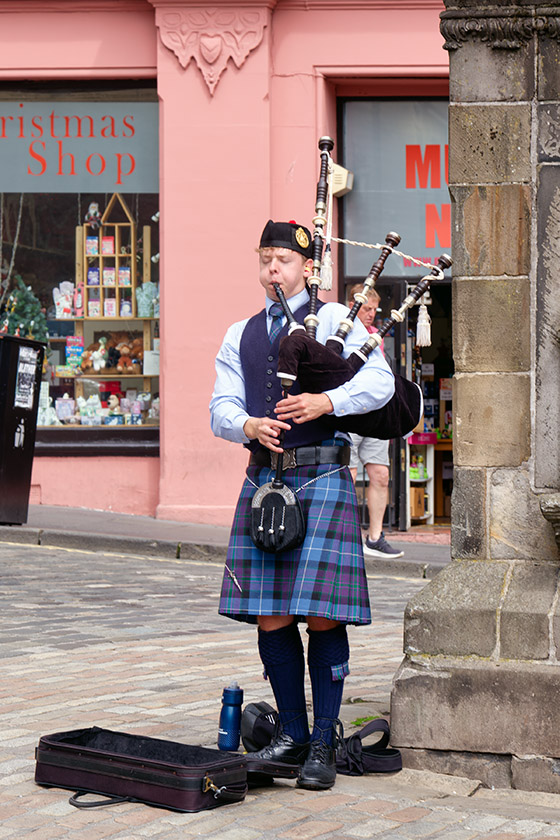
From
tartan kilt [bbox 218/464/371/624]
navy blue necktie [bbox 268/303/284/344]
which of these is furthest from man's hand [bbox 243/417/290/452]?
navy blue necktie [bbox 268/303/284/344]

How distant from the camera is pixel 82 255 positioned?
44.4ft

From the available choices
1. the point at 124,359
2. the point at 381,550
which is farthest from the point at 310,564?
the point at 124,359

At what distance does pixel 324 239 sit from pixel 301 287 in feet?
0.67

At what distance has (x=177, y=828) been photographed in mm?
3850

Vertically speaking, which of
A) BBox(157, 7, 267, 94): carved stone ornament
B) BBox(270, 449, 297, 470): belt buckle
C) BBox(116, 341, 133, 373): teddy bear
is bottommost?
BBox(270, 449, 297, 470): belt buckle

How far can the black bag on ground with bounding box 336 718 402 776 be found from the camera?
4.45 m

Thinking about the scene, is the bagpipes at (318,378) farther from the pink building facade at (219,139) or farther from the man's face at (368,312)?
the pink building facade at (219,139)

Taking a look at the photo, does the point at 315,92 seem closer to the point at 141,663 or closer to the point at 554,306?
the point at 141,663

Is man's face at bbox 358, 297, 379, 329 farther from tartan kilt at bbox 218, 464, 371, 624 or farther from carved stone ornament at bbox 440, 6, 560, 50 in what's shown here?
tartan kilt at bbox 218, 464, 371, 624

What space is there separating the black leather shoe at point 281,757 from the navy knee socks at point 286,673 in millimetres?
33

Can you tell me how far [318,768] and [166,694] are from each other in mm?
1619

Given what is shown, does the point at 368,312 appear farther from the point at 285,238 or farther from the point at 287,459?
the point at 287,459

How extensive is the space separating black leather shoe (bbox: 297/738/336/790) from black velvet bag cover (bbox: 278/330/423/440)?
1.03 metres

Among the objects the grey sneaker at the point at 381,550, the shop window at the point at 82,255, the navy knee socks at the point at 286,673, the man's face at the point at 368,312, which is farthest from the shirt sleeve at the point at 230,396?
the shop window at the point at 82,255
